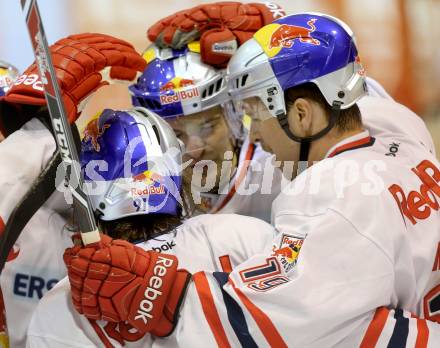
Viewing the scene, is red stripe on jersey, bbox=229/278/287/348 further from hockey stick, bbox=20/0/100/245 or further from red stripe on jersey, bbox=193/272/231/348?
hockey stick, bbox=20/0/100/245

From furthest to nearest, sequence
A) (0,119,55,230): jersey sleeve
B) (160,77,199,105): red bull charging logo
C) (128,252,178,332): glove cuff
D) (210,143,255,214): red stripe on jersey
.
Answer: (210,143,255,214): red stripe on jersey → (160,77,199,105): red bull charging logo → (0,119,55,230): jersey sleeve → (128,252,178,332): glove cuff

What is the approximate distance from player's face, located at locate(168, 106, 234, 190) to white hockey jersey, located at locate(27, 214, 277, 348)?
74 cm

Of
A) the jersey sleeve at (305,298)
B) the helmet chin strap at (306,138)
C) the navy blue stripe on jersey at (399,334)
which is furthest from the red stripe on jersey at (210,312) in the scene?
the helmet chin strap at (306,138)

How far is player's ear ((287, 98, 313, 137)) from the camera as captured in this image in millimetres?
1919

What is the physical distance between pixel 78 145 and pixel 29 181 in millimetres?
154

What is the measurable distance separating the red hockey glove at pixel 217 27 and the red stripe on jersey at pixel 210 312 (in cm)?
109

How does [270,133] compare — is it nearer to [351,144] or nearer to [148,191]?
[351,144]

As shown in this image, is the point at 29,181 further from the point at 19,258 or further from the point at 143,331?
the point at 143,331

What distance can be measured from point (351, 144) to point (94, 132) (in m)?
0.67

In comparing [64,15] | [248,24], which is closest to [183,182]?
[248,24]

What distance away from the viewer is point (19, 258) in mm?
1771

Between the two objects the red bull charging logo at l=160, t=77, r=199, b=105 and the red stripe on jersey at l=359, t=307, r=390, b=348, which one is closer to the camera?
the red stripe on jersey at l=359, t=307, r=390, b=348

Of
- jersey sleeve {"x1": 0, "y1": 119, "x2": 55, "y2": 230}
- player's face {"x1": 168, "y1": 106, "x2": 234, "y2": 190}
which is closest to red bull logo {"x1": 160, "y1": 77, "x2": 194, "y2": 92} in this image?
player's face {"x1": 168, "y1": 106, "x2": 234, "y2": 190}

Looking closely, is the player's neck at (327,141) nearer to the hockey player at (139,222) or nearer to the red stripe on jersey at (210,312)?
the hockey player at (139,222)
